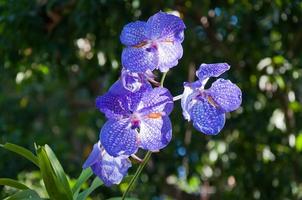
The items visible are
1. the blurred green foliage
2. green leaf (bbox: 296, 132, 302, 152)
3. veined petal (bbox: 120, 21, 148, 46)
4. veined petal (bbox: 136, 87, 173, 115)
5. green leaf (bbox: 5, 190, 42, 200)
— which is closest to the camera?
veined petal (bbox: 136, 87, 173, 115)

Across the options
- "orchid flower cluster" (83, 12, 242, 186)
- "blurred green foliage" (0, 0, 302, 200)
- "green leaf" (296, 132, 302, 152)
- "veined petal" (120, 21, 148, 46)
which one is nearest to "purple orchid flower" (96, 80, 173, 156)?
"orchid flower cluster" (83, 12, 242, 186)

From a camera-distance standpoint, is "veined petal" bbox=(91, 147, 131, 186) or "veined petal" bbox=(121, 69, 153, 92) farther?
"veined petal" bbox=(91, 147, 131, 186)

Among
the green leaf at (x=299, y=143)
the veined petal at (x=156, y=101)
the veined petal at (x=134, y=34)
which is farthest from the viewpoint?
the green leaf at (x=299, y=143)

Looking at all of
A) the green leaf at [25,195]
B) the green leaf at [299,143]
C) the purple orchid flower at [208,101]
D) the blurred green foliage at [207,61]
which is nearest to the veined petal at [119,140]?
the purple orchid flower at [208,101]

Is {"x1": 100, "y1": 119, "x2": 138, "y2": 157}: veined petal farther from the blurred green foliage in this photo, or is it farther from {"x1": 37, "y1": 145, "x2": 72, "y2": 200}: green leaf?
the blurred green foliage

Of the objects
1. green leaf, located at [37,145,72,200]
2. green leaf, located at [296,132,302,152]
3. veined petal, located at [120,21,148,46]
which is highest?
veined petal, located at [120,21,148,46]

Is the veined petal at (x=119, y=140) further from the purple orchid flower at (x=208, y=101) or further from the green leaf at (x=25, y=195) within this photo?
the green leaf at (x=25, y=195)

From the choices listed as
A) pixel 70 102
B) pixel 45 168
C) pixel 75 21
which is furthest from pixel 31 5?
pixel 70 102

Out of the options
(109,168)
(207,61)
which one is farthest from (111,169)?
(207,61)
